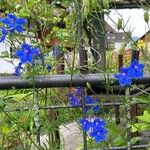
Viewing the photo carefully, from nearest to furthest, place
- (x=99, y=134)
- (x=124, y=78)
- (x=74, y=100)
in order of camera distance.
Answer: (x=124, y=78) < (x=99, y=134) < (x=74, y=100)

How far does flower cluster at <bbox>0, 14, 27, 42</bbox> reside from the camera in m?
1.89

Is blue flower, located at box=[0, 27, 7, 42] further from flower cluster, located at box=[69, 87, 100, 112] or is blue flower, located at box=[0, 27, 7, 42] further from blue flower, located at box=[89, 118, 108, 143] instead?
blue flower, located at box=[89, 118, 108, 143]

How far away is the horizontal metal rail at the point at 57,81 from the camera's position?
175 centimetres

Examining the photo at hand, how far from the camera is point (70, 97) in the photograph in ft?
6.90

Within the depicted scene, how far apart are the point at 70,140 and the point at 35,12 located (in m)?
1.34

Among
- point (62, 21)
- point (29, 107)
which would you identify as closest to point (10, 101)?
point (29, 107)

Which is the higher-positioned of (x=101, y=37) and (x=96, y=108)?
(x=101, y=37)

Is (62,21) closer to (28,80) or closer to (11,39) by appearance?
A: (11,39)

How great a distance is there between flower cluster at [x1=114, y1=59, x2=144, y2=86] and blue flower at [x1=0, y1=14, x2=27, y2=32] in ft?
1.47

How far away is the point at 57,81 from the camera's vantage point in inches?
69.4

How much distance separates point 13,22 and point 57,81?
0.32 m

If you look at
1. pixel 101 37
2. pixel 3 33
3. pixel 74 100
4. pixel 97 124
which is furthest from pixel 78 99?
pixel 101 37

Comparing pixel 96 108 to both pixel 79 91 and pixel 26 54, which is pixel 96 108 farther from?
pixel 26 54

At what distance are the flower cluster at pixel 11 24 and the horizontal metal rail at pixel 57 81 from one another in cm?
24
